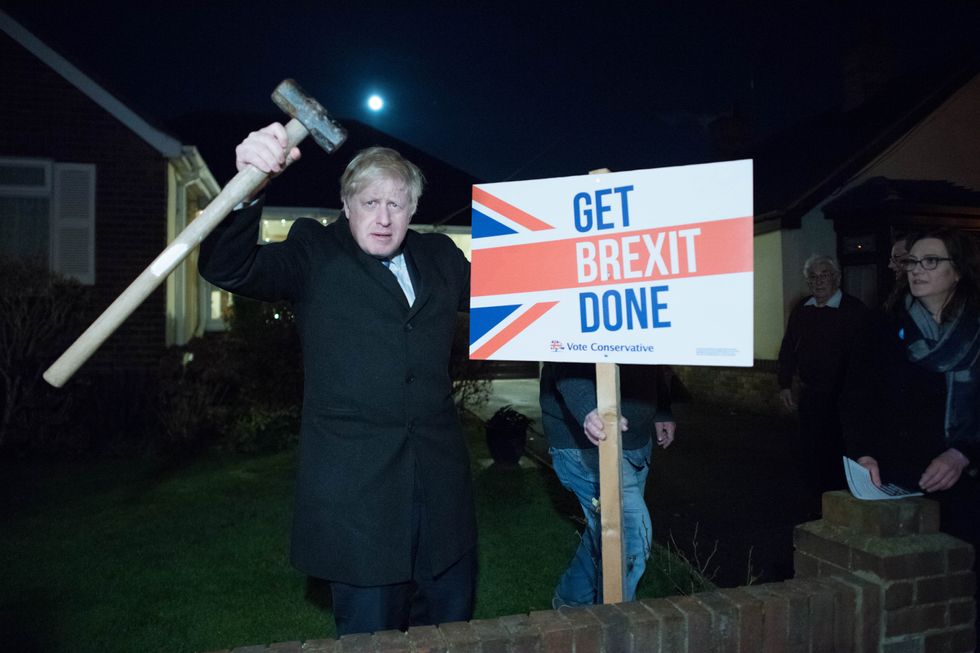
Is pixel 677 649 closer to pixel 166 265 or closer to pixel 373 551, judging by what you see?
pixel 373 551

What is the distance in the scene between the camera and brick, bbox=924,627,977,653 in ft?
7.61

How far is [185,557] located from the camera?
4.55m

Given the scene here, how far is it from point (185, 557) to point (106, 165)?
6223mm

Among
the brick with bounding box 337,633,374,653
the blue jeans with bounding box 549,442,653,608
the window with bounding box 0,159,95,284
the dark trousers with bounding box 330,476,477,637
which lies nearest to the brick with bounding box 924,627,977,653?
the blue jeans with bounding box 549,442,653,608

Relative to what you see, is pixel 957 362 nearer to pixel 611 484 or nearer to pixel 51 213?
pixel 611 484

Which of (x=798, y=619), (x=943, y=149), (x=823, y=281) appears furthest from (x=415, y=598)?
(x=943, y=149)

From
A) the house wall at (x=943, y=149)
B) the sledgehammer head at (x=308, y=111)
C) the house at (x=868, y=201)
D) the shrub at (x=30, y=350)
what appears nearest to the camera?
the sledgehammer head at (x=308, y=111)

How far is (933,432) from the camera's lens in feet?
9.09

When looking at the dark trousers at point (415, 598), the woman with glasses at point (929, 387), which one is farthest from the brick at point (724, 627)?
the woman with glasses at point (929, 387)

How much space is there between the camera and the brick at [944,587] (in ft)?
7.56

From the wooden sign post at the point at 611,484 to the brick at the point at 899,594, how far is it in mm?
828

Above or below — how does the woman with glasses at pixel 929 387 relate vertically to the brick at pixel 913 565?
above

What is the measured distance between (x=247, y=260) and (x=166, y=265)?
0.72 feet

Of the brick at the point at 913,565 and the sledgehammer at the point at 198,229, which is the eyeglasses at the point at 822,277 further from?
the sledgehammer at the point at 198,229
